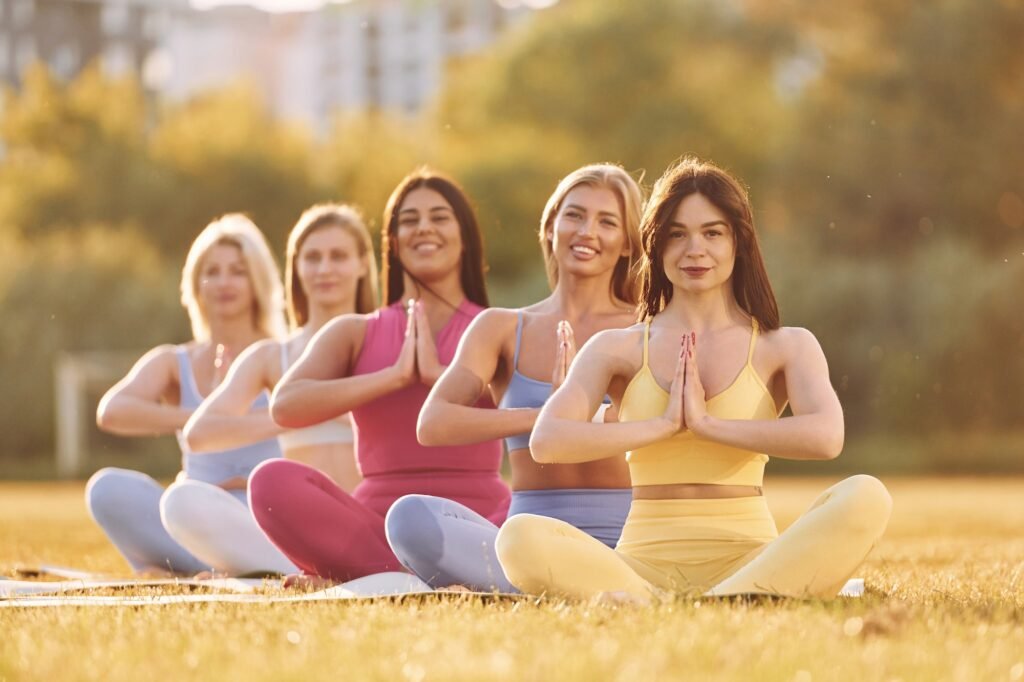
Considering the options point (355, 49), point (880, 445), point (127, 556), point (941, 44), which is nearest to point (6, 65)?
point (355, 49)

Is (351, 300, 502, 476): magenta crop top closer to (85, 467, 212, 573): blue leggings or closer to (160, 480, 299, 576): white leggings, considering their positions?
(160, 480, 299, 576): white leggings

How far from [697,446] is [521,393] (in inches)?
41.3

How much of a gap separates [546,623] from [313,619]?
0.75m

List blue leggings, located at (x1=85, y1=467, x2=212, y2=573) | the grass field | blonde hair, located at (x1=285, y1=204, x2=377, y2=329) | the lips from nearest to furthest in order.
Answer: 1. the grass field
2. the lips
3. blonde hair, located at (x1=285, y1=204, x2=377, y2=329)
4. blue leggings, located at (x1=85, y1=467, x2=212, y2=573)

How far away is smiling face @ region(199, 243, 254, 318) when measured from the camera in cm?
860

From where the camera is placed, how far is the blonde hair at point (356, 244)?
8055mm

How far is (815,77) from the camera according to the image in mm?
39906

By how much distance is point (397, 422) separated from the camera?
665 cm

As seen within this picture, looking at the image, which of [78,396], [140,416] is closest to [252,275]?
[140,416]

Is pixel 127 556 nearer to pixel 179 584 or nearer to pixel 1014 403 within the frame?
pixel 179 584

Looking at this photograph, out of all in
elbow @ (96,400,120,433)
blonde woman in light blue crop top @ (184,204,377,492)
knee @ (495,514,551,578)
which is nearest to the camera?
knee @ (495,514,551,578)

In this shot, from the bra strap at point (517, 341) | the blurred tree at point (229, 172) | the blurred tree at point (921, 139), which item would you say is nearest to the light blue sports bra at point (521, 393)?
the bra strap at point (517, 341)

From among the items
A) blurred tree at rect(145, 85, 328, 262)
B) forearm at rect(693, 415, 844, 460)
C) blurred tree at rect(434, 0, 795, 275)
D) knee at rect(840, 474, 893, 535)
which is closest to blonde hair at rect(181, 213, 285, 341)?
forearm at rect(693, 415, 844, 460)

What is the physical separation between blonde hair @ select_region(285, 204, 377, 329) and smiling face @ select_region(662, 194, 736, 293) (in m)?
2.86
